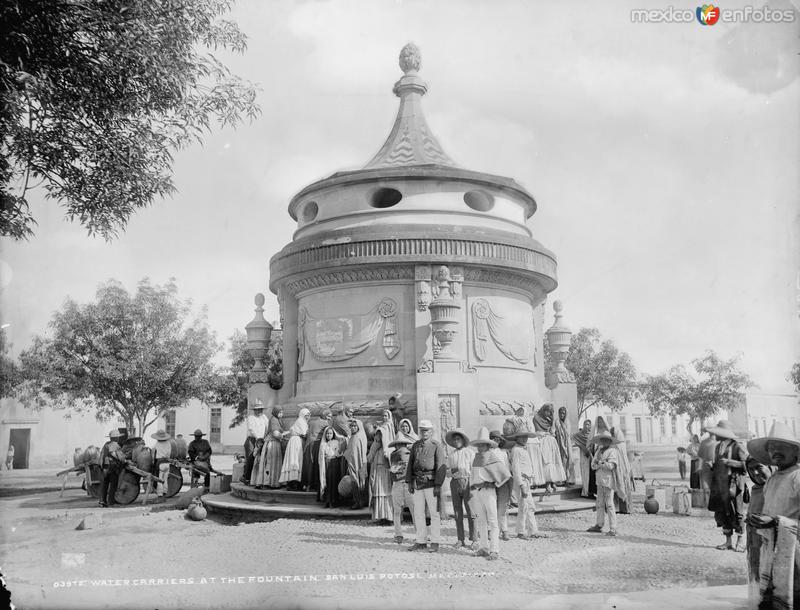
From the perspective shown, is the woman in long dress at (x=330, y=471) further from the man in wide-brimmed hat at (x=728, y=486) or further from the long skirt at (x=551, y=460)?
the man in wide-brimmed hat at (x=728, y=486)

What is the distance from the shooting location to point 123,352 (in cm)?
2156

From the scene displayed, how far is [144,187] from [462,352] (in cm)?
767

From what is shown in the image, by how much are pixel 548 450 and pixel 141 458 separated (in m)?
9.20

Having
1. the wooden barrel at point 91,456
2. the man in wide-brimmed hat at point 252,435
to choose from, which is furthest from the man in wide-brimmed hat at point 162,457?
the wooden barrel at point 91,456

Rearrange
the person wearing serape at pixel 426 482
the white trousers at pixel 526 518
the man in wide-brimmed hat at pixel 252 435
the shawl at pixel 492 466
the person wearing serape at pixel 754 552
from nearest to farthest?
the person wearing serape at pixel 754 552
the shawl at pixel 492 466
the person wearing serape at pixel 426 482
the white trousers at pixel 526 518
the man in wide-brimmed hat at pixel 252 435

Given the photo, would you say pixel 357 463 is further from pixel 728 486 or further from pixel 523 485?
pixel 728 486

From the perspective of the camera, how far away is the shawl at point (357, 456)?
12227mm

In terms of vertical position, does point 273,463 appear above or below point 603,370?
below

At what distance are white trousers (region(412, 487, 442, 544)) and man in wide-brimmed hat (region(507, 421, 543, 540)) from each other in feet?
5.39

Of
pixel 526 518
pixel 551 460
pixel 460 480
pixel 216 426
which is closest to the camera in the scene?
pixel 460 480

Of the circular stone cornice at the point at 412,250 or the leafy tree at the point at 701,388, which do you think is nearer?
the circular stone cornice at the point at 412,250

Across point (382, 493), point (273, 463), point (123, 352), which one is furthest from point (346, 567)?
point (123, 352)

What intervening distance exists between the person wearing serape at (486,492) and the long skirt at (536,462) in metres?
3.69

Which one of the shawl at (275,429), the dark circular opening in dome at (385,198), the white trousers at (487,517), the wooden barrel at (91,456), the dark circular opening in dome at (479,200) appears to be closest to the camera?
the white trousers at (487,517)
